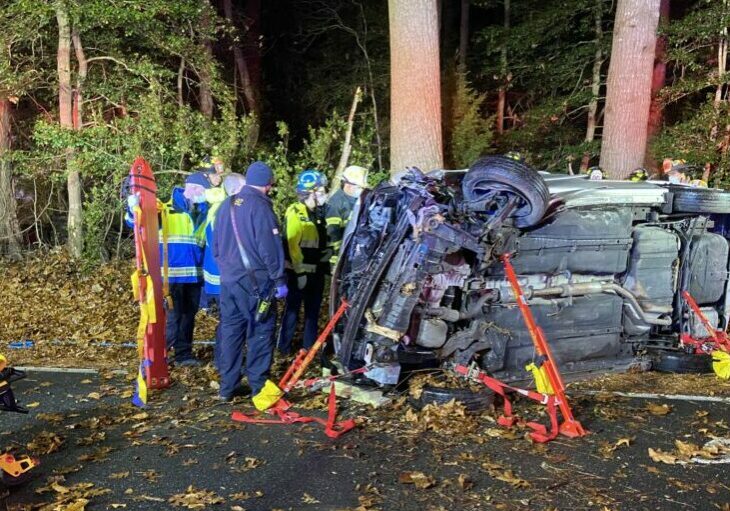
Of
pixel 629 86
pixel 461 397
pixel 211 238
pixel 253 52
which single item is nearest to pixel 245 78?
pixel 253 52

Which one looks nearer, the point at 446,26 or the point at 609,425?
the point at 609,425

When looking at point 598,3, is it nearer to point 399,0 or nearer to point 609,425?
point 399,0

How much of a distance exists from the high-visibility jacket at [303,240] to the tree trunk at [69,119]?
18.0 feet

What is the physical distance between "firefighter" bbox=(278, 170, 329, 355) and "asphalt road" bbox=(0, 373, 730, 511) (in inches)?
60.8

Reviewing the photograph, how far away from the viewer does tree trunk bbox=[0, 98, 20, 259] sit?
38.4ft

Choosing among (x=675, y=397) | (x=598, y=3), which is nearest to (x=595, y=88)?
(x=598, y=3)

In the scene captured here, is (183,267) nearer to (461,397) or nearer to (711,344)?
(461,397)

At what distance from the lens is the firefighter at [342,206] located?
21.7ft

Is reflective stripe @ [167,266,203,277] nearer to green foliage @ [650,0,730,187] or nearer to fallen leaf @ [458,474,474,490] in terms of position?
fallen leaf @ [458,474,474,490]

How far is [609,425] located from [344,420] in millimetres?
1967

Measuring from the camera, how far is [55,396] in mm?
5738

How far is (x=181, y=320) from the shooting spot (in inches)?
259

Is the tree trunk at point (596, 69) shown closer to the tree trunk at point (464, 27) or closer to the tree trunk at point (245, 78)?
the tree trunk at point (464, 27)

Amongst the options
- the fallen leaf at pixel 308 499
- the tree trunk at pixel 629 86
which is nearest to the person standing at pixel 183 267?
the fallen leaf at pixel 308 499
